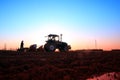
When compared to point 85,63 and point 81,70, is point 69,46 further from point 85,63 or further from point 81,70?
point 81,70

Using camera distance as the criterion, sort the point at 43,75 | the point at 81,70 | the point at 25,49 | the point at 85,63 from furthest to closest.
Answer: the point at 25,49
the point at 85,63
the point at 81,70
the point at 43,75

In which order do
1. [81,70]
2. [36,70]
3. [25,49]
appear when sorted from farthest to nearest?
[25,49], [81,70], [36,70]

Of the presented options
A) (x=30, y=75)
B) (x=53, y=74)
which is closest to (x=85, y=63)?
(x=53, y=74)

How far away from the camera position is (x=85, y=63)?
14164mm

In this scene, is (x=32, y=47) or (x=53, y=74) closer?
(x=53, y=74)

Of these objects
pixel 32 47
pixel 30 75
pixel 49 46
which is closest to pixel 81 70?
pixel 30 75

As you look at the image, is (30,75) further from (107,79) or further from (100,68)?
(100,68)

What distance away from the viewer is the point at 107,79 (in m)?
9.39

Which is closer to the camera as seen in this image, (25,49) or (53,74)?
(53,74)

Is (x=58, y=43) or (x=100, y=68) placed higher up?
(x=58, y=43)

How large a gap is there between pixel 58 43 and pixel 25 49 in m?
5.48

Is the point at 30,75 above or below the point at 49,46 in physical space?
below

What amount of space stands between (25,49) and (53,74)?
66.6 feet

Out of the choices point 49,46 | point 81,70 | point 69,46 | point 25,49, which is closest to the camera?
point 81,70
